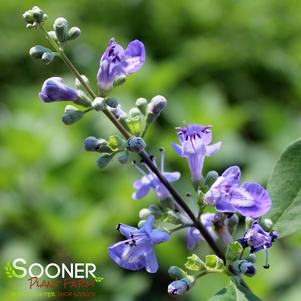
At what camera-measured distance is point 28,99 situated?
387 centimetres

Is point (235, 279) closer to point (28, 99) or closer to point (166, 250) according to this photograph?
point (166, 250)

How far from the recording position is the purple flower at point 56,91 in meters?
1.29

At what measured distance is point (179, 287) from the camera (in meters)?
1.26

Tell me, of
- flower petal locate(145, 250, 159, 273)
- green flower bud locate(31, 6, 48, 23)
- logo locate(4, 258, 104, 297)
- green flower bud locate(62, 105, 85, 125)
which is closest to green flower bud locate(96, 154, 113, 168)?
green flower bud locate(62, 105, 85, 125)

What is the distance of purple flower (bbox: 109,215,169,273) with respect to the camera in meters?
1.29

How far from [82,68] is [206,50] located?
3.04 ft

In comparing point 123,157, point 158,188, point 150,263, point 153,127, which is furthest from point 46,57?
point 153,127

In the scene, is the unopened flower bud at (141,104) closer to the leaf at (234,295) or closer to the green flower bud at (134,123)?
the green flower bud at (134,123)

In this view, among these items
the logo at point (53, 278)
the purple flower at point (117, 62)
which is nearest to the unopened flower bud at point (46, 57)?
the purple flower at point (117, 62)

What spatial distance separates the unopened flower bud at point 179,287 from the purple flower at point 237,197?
0.17 metres

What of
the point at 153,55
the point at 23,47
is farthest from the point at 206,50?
the point at 23,47

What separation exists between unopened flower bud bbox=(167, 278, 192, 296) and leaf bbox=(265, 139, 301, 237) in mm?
290

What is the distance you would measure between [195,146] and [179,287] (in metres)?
0.32

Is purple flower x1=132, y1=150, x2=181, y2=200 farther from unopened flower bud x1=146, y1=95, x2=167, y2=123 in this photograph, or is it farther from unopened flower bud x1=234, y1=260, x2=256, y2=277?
unopened flower bud x1=234, y1=260, x2=256, y2=277
